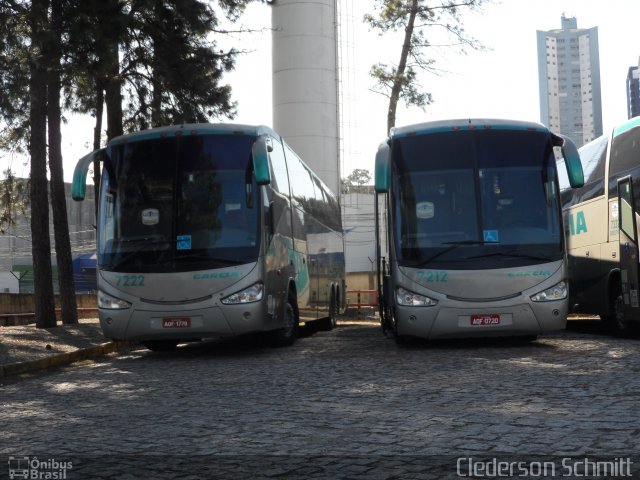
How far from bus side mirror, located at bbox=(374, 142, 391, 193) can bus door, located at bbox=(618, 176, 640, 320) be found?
4080mm

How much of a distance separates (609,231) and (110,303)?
27.8 ft

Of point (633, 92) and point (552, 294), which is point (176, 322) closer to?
point (552, 294)

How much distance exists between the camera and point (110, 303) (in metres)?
13.5

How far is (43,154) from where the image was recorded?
66.0ft

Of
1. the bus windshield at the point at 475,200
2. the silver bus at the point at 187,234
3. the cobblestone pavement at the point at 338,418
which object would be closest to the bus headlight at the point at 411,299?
the bus windshield at the point at 475,200

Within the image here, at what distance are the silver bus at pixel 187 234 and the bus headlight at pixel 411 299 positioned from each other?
193cm

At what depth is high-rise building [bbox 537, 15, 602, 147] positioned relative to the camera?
157875 mm

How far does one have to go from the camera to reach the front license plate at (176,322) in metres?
13.2

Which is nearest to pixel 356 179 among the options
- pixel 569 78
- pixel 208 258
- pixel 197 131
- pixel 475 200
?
pixel 197 131

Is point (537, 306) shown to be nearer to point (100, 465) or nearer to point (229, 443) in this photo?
point (229, 443)

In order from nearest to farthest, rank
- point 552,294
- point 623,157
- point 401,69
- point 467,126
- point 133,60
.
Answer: point 552,294 → point 467,126 → point 623,157 → point 133,60 → point 401,69

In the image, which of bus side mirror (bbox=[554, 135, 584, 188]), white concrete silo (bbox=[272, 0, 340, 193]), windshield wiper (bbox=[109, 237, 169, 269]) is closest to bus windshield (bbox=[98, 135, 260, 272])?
windshield wiper (bbox=[109, 237, 169, 269])

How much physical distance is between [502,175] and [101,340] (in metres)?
7.82

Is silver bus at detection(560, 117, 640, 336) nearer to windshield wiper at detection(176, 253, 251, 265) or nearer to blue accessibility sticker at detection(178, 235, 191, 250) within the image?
windshield wiper at detection(176, 253, 251, 265)
